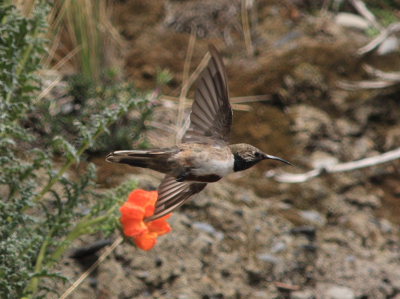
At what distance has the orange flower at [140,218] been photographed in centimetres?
229

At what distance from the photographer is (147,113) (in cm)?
349

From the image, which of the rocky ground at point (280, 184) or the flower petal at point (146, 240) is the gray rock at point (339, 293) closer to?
the rocky ground at point (280, 184)

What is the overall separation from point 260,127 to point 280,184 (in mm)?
490

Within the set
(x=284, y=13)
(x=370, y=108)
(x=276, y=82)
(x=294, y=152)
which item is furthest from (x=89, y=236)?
(x=284, y=13)

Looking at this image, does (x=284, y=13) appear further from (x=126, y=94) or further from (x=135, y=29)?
(x=126, y=94)

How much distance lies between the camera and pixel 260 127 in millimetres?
4254

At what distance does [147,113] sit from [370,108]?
179 centimetres

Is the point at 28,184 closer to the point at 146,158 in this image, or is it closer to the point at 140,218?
the point at 140,218

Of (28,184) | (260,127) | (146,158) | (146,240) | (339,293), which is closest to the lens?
(146,158)

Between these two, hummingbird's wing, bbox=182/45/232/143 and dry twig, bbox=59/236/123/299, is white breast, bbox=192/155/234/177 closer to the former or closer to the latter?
hummingbird's wing, bbox=182/45/232/143

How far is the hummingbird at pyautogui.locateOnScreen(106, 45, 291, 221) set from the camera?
2.10 meters

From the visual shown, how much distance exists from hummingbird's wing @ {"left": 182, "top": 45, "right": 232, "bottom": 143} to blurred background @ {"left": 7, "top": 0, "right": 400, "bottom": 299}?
42.8 inches

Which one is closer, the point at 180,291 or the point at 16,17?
the point at 16,17

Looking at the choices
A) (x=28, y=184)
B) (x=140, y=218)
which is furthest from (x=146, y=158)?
(x=28, y=184)
